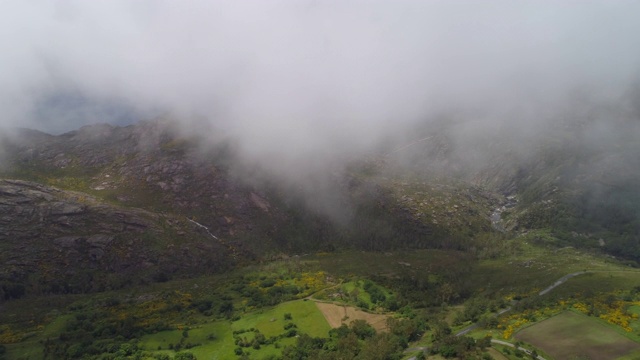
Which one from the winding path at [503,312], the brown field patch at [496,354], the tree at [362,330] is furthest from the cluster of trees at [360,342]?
the brown field patch at [496,354]

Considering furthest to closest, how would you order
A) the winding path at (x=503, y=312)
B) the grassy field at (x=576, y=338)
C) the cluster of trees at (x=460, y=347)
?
the winding path at (x=503, y=312) < the grassy field at (x=576, y=338) < the cluster of trees at (x=460, y=347)

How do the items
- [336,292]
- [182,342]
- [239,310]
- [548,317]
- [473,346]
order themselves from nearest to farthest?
[473,346] → [548,317] → [182,342] → [239,310] → [336,292]

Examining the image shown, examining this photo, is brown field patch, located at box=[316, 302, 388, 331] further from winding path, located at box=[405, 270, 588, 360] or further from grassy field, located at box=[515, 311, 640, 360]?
grassy field, located at box=[515, 311, 640, 360]

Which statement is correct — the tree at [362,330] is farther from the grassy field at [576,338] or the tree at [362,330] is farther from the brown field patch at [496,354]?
the grassy field at [576,338]

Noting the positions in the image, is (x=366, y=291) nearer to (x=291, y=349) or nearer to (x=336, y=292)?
(x=336, y=292)

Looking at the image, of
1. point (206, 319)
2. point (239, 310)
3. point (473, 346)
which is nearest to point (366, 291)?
point (239, 310)

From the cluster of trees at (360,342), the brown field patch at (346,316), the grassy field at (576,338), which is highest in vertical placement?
the brown field patch at (346,316)
